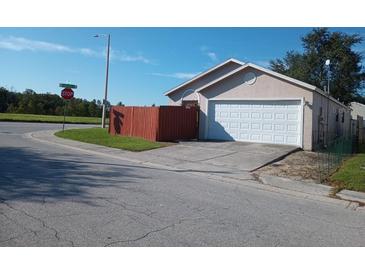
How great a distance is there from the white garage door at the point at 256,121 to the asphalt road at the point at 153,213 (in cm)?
885

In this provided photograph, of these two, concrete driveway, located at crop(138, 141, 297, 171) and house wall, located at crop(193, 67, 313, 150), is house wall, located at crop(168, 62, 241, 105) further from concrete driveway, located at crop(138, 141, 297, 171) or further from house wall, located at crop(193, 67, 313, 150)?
concrete driveway, located at crop(138, 141, 297, 171)

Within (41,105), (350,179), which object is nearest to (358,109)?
(350,179)

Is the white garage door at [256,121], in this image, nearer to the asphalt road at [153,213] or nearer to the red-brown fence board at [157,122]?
the red-brown fence board at [157,122]

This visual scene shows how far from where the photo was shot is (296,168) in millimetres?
11500

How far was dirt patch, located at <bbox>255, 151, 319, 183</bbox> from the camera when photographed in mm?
10156

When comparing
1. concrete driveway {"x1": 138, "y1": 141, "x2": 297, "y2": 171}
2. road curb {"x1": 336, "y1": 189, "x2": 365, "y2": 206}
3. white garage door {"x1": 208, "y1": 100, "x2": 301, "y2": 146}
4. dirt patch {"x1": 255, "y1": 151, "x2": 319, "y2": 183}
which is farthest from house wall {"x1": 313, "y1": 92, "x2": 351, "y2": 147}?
road curb {"x1": 336, "y1": 189, "x2": 365, "y2": 206}

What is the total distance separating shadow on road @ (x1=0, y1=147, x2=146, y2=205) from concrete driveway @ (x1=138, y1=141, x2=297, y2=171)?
2.88 metres

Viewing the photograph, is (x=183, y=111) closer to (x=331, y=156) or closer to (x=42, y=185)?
(x=331, y=156)

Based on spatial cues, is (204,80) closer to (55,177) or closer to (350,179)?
(350,179)

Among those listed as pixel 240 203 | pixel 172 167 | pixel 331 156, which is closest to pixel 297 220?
pixel 240 203

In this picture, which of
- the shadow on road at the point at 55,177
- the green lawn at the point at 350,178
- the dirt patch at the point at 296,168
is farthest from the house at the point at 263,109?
the shadow on road at the point at 55,177

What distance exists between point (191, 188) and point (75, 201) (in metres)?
2.70

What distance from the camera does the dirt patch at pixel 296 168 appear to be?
33.3 feet

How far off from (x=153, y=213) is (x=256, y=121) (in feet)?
42.8
